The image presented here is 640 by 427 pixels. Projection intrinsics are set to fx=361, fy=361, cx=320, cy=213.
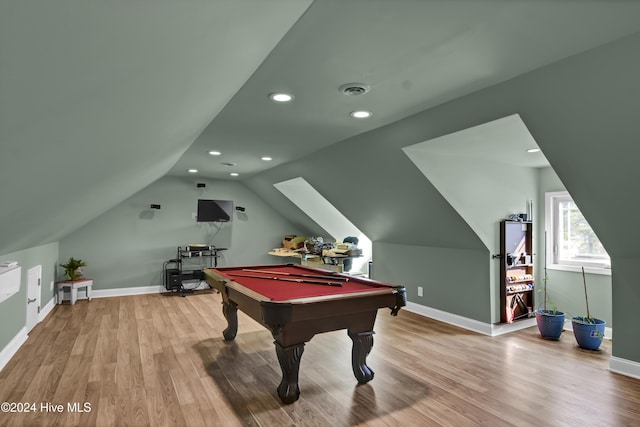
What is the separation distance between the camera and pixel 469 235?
437cm

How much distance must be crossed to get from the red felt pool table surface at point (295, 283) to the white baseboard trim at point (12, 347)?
2.03 metres

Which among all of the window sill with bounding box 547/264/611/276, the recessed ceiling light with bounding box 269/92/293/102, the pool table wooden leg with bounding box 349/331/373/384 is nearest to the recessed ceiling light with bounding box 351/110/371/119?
the recessed ceiling light with bounding box 269/92/293/102

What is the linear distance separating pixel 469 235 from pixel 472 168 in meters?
0.81

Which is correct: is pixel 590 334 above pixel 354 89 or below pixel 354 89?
below

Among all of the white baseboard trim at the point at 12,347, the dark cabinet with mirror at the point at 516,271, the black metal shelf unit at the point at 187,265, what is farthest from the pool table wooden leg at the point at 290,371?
the black metal shelf unit at the point at 187,265

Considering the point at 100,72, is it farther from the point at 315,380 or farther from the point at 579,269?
the point at 579,269

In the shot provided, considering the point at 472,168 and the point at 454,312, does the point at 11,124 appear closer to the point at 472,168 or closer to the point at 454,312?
the point at 472,168

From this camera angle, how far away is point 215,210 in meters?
7.21

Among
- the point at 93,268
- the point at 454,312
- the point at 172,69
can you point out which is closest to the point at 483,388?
the point at 454,312

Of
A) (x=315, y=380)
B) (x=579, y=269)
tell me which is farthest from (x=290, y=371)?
(x=579, y=269)

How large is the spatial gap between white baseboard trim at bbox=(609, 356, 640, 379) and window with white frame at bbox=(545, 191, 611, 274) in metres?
1.48

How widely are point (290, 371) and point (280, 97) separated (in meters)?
2.09

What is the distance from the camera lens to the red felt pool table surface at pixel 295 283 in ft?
9.56

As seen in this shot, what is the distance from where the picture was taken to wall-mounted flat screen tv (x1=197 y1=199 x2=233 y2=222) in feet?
23.3
